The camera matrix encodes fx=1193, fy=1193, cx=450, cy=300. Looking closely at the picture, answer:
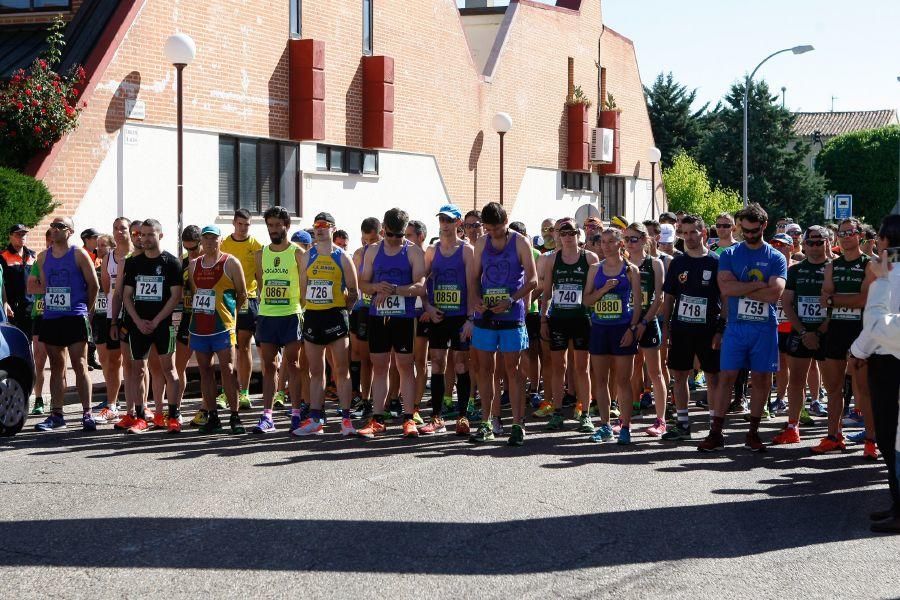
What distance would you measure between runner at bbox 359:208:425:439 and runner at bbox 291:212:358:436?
204 millimetres

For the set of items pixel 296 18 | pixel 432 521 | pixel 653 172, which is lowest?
pixel 432 521

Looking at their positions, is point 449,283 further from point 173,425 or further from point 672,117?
point 672,117

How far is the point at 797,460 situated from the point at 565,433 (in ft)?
7.87

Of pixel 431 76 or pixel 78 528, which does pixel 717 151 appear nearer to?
pixel 431 76

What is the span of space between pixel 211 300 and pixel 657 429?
4.49 meters

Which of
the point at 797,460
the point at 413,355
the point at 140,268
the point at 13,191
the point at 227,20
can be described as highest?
the point at 227,20

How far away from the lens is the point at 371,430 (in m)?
11.4

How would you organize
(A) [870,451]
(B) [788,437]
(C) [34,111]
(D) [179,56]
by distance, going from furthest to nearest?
(D) [179,56], (C) [34,111], (B) [788,437], (A) [870,451]

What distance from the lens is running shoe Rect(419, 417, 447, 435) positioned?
38.0 ft

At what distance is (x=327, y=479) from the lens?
902 cm

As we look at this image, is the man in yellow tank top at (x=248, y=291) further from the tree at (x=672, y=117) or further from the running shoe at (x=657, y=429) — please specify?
the tree at (x=672, y=117)

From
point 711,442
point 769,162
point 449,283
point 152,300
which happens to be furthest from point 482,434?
point 769,162

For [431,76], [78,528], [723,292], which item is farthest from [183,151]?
[78,528]

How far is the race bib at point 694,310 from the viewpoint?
1126 cm
